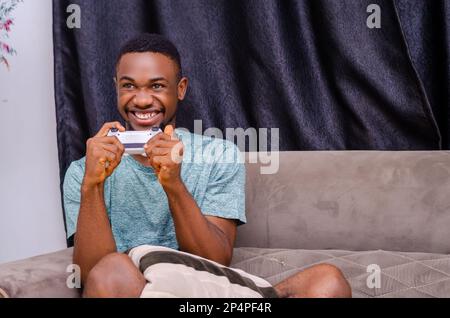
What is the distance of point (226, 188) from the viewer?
127 centimetres

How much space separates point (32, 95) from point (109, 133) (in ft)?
2.82

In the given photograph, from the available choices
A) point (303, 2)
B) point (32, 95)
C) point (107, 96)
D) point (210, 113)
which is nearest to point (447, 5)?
point (303, 2)

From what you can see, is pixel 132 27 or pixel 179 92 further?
pixel 132 27

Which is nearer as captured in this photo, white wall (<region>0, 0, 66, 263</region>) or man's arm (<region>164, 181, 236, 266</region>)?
man's arm (<region>164, 181, 236, 266</region>)

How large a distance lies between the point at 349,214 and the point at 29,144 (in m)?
1.09

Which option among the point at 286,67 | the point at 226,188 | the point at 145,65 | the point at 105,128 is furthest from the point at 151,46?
the point at 286,67

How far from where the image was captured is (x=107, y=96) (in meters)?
1.78

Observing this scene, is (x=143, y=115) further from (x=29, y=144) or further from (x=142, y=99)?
(x=29, y=144)

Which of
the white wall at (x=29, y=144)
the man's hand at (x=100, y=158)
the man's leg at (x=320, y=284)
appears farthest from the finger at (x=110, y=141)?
the white wall at (x=29, y=144)

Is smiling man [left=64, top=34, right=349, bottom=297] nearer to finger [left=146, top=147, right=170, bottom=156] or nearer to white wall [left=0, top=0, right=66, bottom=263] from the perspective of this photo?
finger [left=146, top=147, right=170, bottom=156]

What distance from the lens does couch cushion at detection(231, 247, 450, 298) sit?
3.92 ft

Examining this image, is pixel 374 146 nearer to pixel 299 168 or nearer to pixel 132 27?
pixel 299 168

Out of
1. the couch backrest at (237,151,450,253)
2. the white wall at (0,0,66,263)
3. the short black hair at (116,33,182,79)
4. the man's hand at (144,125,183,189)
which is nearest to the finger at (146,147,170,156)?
the man's hand at (144,125,183,189)

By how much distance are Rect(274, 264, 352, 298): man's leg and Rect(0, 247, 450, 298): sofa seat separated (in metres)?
0.27
